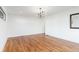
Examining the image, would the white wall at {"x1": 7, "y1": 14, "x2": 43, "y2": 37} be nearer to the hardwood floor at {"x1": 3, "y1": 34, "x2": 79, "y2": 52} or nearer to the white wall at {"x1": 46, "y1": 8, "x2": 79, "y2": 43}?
the hardwood floor at {"x1": 3, "y1": 34, "x2": 79, "y2": 52}

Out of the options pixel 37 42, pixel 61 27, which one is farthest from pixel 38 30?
pixel 61 27

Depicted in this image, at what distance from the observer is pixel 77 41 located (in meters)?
1.47

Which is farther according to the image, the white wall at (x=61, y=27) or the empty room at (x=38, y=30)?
the white wall at (x=61, y=27)

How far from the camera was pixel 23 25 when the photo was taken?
158cm

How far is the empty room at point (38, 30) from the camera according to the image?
1.46 m

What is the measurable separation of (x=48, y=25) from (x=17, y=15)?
0.60m

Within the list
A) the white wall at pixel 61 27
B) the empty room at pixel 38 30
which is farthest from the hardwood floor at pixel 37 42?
the white wall at pixel 61 27

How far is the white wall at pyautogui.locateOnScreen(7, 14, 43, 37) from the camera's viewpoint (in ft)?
4.94

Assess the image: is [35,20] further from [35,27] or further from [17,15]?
[17,15]

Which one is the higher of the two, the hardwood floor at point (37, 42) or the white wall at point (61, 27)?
the white wall at point (61, 27)

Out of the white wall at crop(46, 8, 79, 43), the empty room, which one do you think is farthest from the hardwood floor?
the white wall at crop(46, 8, 79, 43)

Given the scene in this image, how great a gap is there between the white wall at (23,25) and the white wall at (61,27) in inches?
8.2

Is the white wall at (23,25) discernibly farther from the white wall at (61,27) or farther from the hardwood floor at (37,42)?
the white wall at (61,27)
